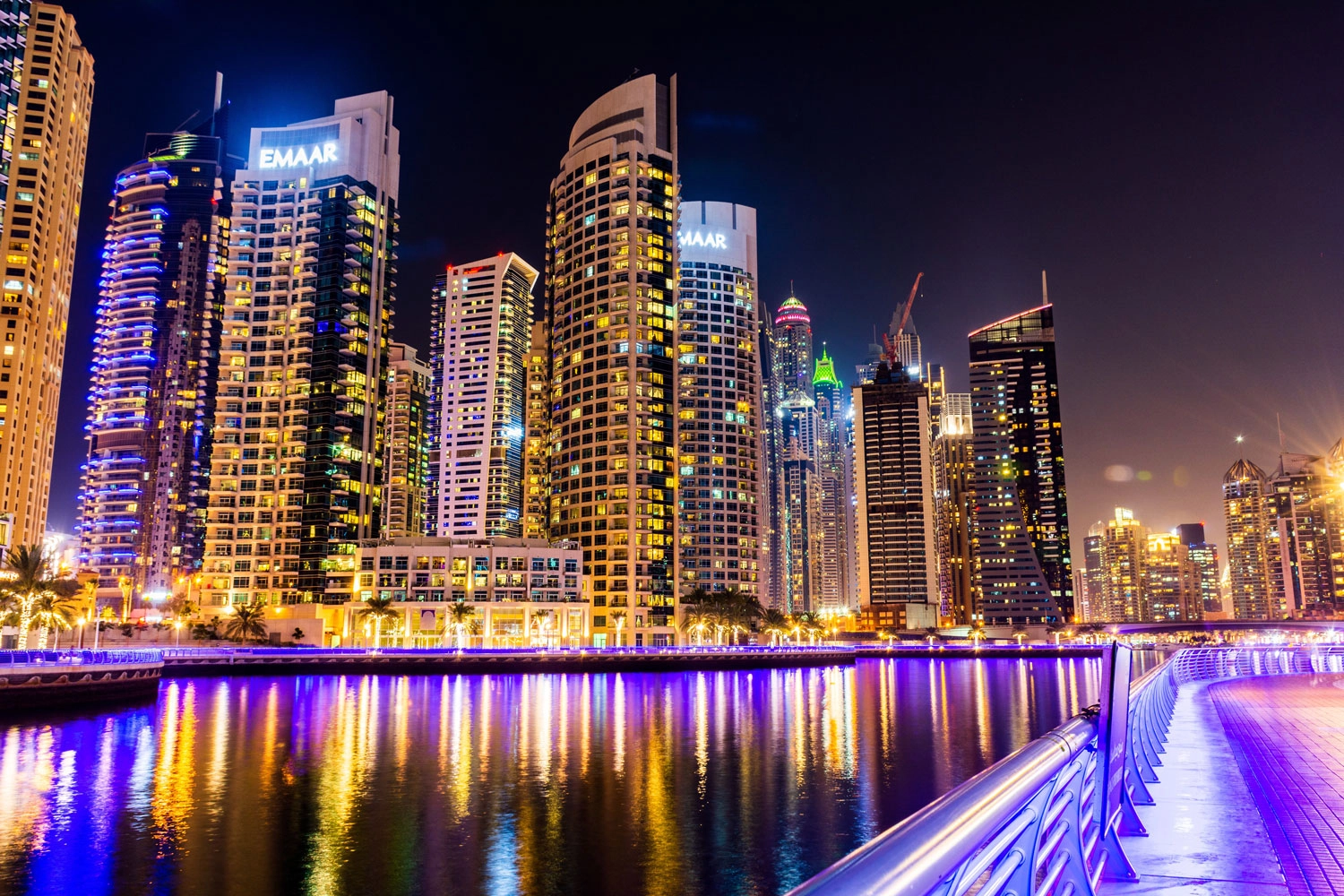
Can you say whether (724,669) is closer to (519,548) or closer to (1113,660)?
(519,548)

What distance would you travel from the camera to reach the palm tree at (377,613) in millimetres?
158000

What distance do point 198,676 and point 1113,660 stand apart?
145399 millimetres

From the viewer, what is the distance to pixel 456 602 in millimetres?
165250

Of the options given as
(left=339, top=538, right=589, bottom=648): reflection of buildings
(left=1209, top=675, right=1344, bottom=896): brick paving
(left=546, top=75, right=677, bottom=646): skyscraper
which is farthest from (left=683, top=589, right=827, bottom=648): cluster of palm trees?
(left=1209, top=675, right=1344, bottom=896): brick paving

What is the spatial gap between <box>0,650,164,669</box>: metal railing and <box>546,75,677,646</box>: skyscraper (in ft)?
295

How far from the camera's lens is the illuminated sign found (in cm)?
19138

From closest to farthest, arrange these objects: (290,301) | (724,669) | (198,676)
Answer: (198,676), (724,669), (290,301)

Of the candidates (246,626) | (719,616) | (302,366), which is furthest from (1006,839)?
(302,366)

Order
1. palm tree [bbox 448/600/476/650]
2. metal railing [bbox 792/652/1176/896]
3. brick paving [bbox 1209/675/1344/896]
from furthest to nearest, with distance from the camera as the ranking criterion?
palm tree [bbox 448/600/476/650] → brick paving [bbox 1209/675/1344/896] → metal railing [bbox 792/652/1176/896]

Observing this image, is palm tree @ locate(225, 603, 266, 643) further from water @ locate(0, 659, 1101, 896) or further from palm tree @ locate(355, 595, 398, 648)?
water @ locate(0, 659, 1101, 896)

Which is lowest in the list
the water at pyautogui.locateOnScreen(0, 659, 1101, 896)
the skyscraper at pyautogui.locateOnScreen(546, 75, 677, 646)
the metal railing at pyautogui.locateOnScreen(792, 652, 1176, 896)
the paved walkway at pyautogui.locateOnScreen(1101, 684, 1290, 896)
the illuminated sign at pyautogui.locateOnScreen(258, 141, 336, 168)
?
the water at pyautogui.locateOnScreen(0, 659, 1101, 896)

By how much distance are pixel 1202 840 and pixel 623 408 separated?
581ft

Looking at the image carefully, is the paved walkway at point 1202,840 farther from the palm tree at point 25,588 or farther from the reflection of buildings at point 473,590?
the reflection of buildings at point 473,590

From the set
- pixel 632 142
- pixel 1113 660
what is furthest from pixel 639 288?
pixel 1113 660
